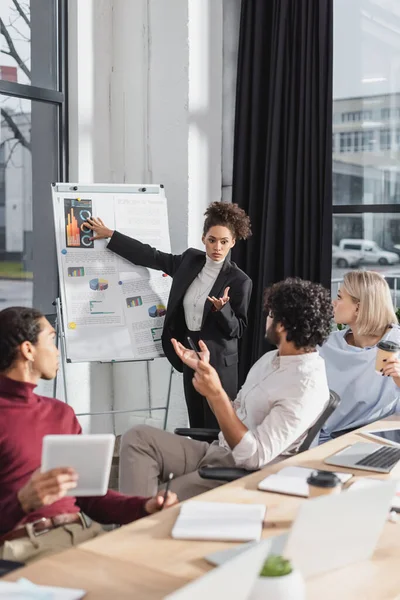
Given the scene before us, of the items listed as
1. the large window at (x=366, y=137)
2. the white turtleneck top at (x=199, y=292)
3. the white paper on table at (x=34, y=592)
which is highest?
the large window at (x=366, y=137)

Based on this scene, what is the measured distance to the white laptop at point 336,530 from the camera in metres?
1.29

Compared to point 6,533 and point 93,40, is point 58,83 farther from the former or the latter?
point 6,533

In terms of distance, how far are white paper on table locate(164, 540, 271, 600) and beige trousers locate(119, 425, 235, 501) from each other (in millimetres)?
1471

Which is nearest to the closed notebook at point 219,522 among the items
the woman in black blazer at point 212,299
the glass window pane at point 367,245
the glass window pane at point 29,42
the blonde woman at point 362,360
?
the blonde woman at point 362,360

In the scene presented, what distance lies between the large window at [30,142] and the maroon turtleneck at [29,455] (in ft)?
7.66

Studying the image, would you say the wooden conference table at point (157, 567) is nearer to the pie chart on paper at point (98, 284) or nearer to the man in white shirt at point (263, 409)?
the man in white shirt at point (263, 409)

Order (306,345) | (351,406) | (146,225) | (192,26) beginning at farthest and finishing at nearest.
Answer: (192,26)
(146,225)
(351,406)
(306,345)

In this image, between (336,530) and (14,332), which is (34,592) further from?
(14,332)

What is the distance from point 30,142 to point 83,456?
10.1 feet

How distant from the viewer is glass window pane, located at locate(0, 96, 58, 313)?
430cm

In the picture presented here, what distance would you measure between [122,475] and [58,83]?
271 centimetres

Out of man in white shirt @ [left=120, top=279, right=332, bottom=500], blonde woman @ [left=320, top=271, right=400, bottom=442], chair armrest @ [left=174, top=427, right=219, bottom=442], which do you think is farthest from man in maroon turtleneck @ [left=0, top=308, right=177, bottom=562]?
blonde woman @ [left=320, top=271, right=400, bottom=442]

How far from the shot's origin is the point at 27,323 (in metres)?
2.06

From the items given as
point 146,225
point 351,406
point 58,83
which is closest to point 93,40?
point 58,83
